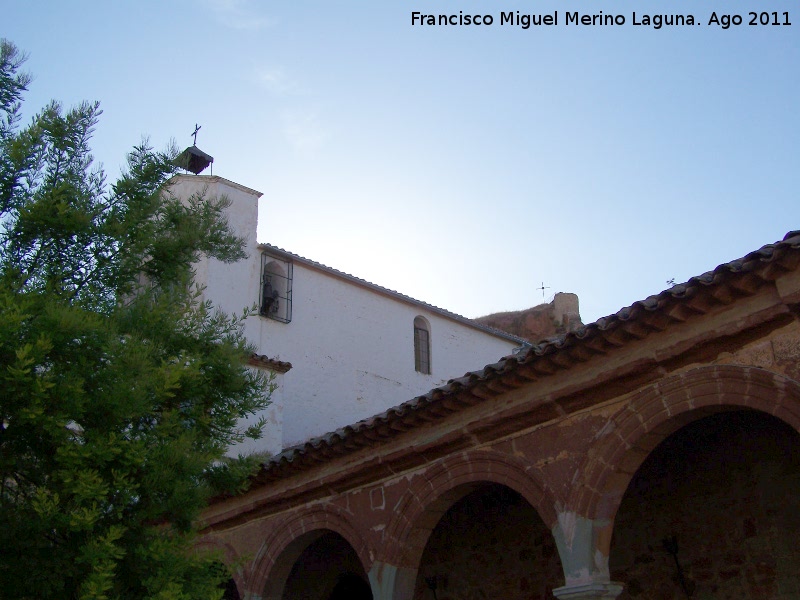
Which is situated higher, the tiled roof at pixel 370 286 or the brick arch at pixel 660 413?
the tiled roof at pixel 370 286

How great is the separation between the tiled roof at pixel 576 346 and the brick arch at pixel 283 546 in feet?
2.26

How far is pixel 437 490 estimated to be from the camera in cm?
959

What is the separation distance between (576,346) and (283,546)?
523cm

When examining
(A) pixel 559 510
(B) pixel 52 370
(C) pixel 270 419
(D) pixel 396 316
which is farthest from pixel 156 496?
(D) pixel 396 316

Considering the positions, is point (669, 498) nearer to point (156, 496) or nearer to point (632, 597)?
point (632, 597)

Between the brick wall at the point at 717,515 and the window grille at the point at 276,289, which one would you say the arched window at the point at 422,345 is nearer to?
the window grille at the point at 276,289

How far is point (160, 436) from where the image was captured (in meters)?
6.55

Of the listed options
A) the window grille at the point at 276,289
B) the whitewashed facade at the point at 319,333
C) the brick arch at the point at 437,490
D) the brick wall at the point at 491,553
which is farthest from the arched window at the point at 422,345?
the brick arch at the point at 437,490

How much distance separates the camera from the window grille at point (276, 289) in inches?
695

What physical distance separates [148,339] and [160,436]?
0.75 meters

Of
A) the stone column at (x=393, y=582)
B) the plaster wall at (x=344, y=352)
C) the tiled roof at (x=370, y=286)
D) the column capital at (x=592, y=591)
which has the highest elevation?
the tiled roof at (x=370, y=286)

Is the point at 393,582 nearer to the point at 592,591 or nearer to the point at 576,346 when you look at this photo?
the point at 592,591

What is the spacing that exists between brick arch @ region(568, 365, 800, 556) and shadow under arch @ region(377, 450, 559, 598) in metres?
0.92

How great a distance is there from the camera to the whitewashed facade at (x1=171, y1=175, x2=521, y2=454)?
17.0 meters
